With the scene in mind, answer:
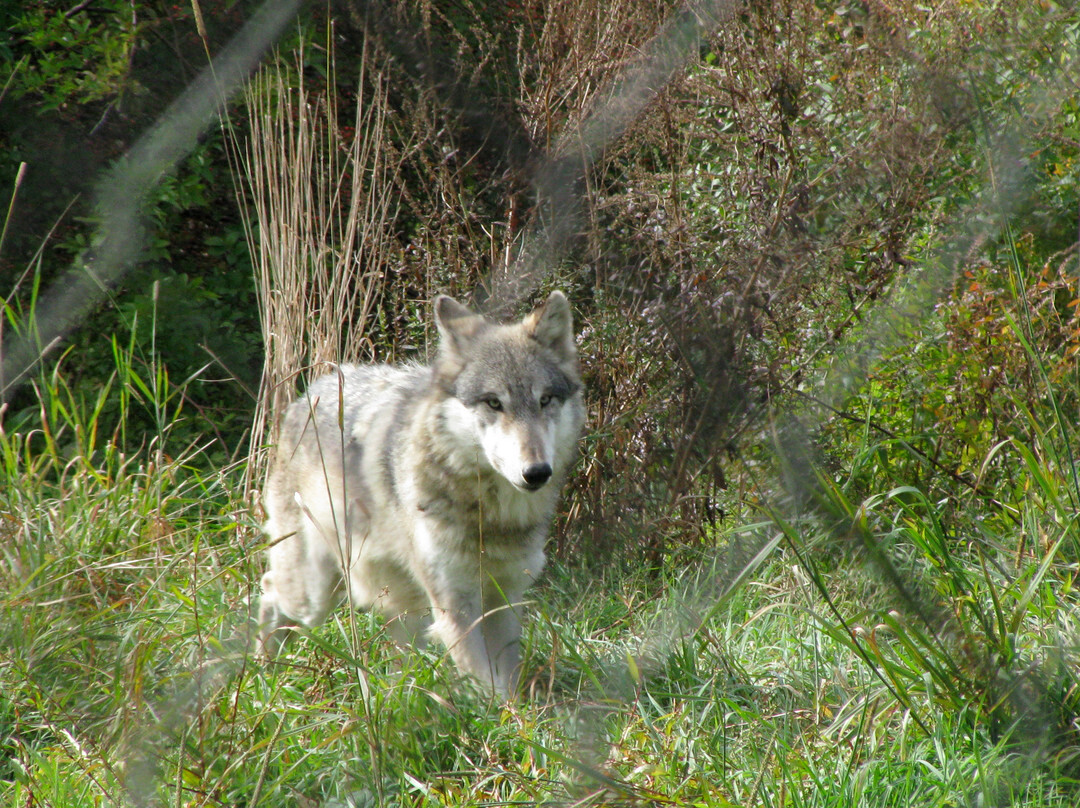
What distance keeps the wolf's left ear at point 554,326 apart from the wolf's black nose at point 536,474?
673 millimetres

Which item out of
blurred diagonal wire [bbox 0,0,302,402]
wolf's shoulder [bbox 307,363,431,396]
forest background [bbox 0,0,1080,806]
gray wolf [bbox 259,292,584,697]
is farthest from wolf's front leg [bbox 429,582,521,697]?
blurred diagonal wire [bbox 0,0,302,402]

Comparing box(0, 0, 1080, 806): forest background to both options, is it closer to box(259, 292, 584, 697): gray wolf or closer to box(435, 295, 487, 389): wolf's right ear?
box(259, 292, 584, 697): gray wolf

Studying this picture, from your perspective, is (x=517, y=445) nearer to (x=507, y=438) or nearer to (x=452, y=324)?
(x=507, y=438)

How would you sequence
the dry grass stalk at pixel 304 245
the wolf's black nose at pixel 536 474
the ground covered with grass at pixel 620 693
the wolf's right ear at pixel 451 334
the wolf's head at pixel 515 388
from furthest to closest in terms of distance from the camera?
the dry grass stalk at pixel 304 245 → the wolf's right ear at pixel 451 334 → the wolf's head at pixel 515 388 → the wolf's black nose at pixel 536 474 → the ground covered with grass at pixel 620 693

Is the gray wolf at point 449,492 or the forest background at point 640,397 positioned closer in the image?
the forest background at point 640,397

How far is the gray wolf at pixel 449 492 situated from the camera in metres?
3.06

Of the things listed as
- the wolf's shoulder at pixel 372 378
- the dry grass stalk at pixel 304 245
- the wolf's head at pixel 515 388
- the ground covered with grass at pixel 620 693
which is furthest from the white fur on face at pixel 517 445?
the dry grass stalk at pixel 304 245

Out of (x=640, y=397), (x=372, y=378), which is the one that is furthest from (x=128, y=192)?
(x=640, y=397)

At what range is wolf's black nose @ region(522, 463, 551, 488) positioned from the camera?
279cm

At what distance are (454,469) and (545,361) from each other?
492 millimetres

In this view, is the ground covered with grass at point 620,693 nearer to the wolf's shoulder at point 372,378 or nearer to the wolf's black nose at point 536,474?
the wolf's black nose at point 536,474

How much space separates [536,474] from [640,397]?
1253 mm

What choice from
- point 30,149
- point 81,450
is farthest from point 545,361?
point 30,149

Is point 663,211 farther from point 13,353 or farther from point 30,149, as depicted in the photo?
point 30,149
